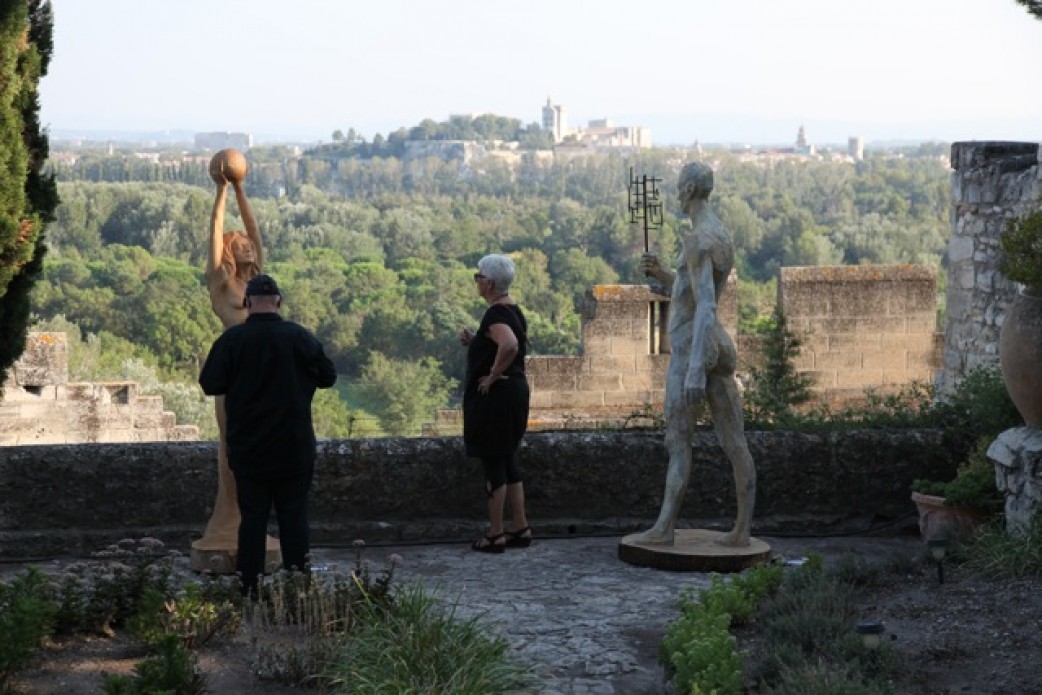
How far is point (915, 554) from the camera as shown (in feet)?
29.6

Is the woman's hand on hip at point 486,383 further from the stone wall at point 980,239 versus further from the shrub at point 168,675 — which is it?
the stone wall at point 980,239

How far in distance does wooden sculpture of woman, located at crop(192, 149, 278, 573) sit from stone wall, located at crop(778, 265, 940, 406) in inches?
281

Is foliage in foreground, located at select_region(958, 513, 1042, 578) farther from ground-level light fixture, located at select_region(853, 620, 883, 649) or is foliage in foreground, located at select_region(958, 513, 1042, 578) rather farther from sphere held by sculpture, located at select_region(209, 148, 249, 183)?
sphere held by sculpture, located at select_region(209, 148, 249, 183)

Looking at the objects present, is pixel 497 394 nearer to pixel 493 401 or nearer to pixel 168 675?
pixel 493 401

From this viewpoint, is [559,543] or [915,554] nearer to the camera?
[915,554]

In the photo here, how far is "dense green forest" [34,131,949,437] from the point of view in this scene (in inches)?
2074

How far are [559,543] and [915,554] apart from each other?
194cm

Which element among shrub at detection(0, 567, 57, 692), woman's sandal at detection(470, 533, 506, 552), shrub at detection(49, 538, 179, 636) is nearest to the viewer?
shrub at detection(0, 567, 57, 692)

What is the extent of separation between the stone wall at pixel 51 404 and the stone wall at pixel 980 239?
8143 mm

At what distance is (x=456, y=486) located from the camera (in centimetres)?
991

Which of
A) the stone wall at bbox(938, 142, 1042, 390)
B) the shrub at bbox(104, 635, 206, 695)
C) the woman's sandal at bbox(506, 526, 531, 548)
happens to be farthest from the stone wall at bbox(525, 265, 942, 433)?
the shrub at bbox(104, 635, 206, 695)

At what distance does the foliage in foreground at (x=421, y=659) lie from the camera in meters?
6.23

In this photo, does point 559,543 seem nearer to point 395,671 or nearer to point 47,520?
point 47,520

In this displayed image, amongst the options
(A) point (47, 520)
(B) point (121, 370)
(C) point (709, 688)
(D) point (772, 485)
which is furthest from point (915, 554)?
(B) point (121, 370)
